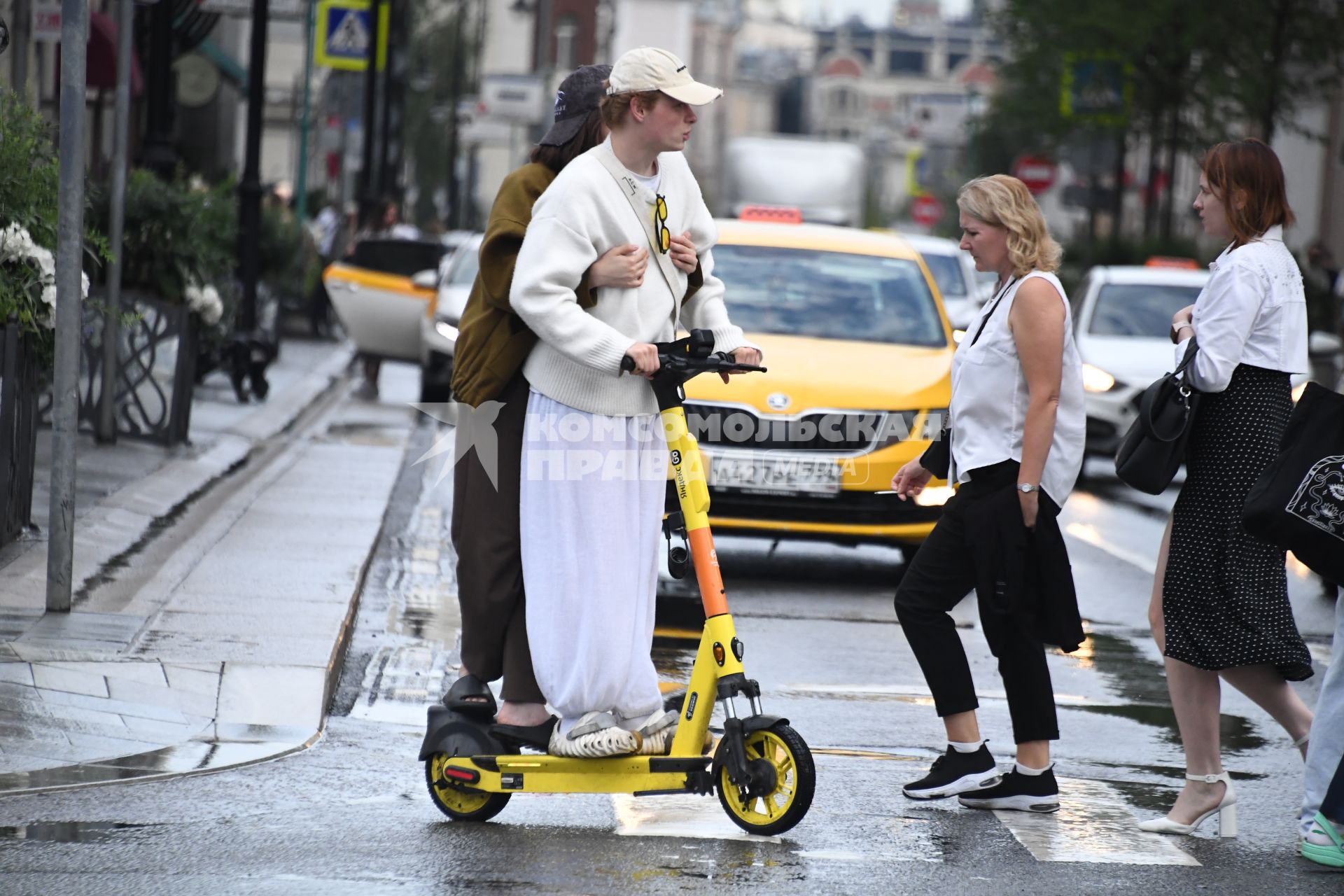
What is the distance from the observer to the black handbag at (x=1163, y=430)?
5629 millimetres

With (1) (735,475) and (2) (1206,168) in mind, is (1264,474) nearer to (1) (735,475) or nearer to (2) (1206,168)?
(2) (1206,168)

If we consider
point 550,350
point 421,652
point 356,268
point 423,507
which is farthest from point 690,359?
point 356,268

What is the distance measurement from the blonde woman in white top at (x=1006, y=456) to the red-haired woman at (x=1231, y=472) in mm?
349

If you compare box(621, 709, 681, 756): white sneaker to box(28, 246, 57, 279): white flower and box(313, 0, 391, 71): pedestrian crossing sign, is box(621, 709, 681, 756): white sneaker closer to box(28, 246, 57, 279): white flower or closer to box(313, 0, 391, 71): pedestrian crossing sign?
box(28, 246, 57, 279): white flower

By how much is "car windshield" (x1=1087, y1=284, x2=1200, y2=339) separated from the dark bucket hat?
1252 centimetres

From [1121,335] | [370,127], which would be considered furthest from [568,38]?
[1121,335]

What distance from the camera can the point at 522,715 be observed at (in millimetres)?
5383

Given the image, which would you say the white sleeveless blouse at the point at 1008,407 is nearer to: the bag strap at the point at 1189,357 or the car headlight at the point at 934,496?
the bag strap at the point at 1189,357

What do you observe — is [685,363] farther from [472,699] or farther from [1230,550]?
[1230,550]

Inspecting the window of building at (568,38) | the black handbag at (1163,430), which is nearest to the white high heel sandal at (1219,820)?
the black handbag at (1163,430)

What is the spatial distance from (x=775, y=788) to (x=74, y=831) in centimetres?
167

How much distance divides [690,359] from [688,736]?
916 mm

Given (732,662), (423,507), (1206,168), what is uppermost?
(1206,168)

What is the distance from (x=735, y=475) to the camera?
9.81 metres
